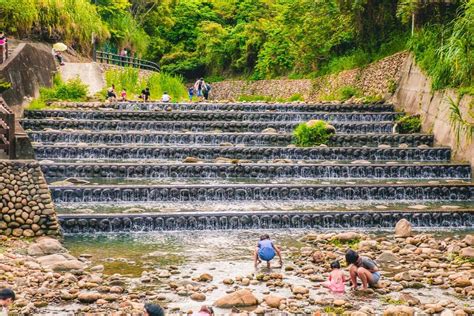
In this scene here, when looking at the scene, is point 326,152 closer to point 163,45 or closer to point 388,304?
point 388,304

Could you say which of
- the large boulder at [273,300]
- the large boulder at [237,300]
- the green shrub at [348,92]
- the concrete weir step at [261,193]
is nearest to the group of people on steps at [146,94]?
the green shrub at [348,92]

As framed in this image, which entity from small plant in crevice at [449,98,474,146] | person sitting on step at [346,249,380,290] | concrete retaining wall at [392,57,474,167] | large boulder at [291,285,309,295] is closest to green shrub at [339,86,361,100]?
concrete retaining wall at [392,57,474,167]

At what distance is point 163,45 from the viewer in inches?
2200

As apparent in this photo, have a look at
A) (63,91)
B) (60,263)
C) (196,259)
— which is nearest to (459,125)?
(196,259)

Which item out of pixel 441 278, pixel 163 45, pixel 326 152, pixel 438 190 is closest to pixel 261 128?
pixel 326 152

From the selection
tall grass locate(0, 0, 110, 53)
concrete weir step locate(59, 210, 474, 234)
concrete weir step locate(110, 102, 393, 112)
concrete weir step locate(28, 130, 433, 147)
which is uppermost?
tall grass locate(0, 0, 110, 53)

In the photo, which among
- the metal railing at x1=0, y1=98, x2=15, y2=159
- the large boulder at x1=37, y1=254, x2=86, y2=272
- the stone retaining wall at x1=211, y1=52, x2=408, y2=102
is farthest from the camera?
the stone retaining wall at x1=211, y1=52, x2=408, y2=102

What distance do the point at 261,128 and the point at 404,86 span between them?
5995mm

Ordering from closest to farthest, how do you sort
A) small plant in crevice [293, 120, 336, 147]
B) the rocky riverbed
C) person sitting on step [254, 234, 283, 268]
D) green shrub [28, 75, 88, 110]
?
1. the rocky riverbed
2. person sitting on step [254, 234, 283, 268]
3. small plant in crevice [293, 120, 336, 147]
4. green shrub [28, 75, 88, 110]

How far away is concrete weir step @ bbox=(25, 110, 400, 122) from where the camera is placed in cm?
2264

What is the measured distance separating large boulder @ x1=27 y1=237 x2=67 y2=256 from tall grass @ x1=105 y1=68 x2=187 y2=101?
18873mm

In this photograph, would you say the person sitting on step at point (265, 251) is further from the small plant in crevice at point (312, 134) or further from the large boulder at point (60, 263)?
the small plant in crevice at point (312, 134)

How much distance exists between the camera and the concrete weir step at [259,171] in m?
16.8

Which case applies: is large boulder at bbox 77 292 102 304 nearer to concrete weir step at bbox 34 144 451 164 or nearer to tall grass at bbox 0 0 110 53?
concrete weir step at bbox 34 144 451 164
